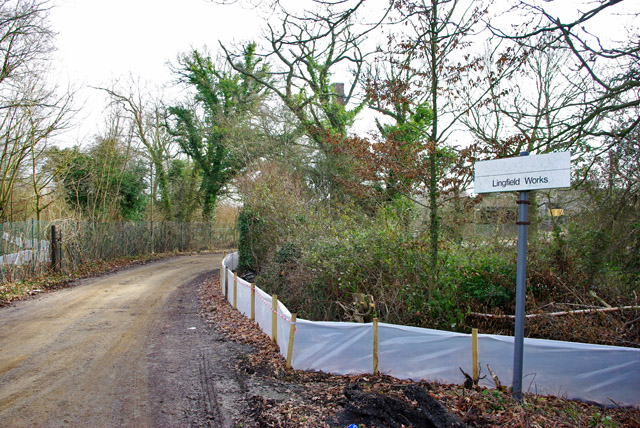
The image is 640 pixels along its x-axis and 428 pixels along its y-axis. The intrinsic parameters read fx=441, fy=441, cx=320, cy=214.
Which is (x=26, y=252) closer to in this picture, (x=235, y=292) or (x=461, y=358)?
(x=235, y=292)

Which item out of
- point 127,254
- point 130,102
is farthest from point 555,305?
point 130,102

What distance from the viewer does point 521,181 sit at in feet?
15.1

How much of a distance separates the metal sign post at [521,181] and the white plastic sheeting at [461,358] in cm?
107

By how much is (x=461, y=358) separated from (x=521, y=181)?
2.78 metres

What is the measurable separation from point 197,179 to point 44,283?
65.3 ft

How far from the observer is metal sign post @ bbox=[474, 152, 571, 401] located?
4.35 metres

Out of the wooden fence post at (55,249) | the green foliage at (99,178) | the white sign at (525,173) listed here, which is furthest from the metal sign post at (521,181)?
the green foliage at (99,178)

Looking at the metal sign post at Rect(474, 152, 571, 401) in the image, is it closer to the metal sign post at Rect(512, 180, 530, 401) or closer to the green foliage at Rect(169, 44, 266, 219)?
the metal sign post at Rect(512, 180, 530, 401)

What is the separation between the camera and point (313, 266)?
9.97 m

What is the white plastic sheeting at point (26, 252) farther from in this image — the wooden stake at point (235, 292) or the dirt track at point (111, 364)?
the wooden stake at point (235, 292)

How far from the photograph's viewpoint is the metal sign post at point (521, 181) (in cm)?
435

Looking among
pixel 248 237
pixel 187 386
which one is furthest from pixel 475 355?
pixel 248 237

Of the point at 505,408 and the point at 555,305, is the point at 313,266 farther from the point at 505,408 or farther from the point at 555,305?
the point at 505,408

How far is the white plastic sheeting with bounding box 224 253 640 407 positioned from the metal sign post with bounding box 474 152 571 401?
3.50 ft
